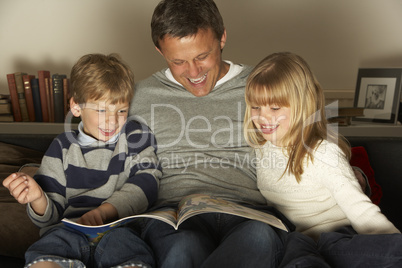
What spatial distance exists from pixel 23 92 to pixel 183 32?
146 centimetres

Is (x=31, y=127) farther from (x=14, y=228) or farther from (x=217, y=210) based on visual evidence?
(x=217, y=210)

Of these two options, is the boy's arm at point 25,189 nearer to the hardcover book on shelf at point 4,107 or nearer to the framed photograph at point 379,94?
the hardcover book on shelf at point 4,107

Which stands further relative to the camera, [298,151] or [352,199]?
[298,151]

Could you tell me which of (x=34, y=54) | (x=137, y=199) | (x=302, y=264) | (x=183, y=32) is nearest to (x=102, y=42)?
(x=34, y=54)

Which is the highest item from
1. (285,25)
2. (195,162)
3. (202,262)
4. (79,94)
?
(285,25)

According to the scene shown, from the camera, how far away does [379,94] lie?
2.48 meters

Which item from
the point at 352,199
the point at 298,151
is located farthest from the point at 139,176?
the point at 352,199

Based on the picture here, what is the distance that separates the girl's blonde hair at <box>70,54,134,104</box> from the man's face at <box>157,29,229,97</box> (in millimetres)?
184

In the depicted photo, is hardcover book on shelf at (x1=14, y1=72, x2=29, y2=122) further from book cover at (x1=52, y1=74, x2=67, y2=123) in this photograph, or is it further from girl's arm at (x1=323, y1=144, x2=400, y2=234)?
girl's arm at (x1=323, y1=144, x2=400, y2=234)

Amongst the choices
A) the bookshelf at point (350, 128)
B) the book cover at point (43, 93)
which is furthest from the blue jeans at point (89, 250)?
the book cover at point (43, 93)

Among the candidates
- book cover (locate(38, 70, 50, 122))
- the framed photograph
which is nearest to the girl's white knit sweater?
the framed photograph

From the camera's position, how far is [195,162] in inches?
63.6

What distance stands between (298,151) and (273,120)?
138 mm

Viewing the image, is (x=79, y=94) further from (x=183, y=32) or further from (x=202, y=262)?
(x=202, y=262)
